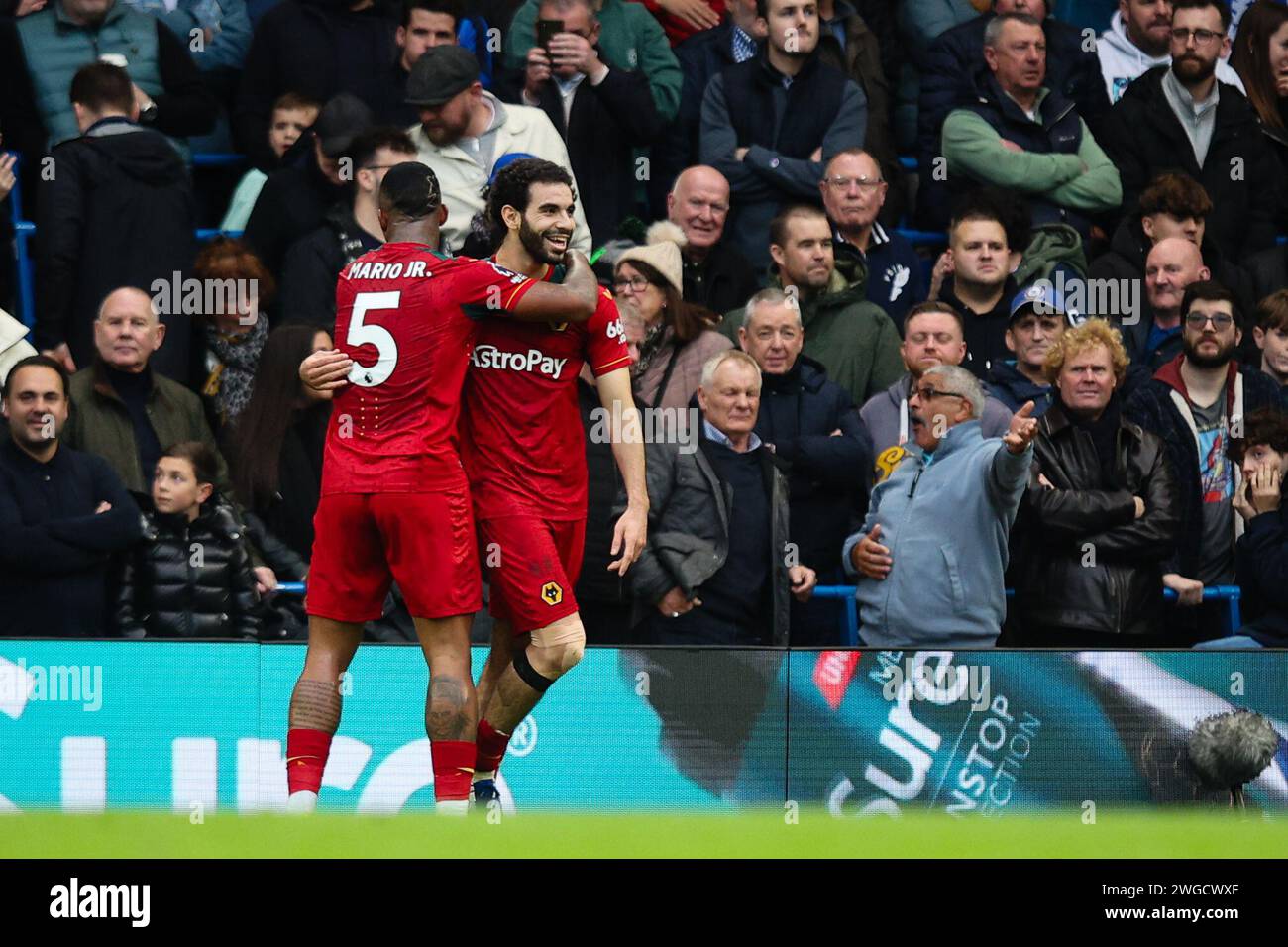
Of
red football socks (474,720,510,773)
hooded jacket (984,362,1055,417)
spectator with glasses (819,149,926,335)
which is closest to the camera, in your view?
red football socks (474,720,510,773)

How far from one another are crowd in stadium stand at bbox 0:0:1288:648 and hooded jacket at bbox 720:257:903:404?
2cm

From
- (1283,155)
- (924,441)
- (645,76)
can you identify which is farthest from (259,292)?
(1283,155)

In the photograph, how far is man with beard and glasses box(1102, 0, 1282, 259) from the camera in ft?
38.7

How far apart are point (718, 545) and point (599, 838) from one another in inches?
160

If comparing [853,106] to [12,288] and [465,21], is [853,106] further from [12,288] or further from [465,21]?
[12,288]

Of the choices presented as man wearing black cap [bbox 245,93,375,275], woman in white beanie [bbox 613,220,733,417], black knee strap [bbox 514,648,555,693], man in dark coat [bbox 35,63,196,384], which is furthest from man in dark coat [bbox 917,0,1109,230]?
black knee strap [bbox 514,648,555,693]

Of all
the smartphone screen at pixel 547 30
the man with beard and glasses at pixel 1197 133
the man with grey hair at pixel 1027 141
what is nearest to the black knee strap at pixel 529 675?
the smartphone screen at pixel 547 30

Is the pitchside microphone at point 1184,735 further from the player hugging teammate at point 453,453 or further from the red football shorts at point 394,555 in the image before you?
the red football shorts at point 394,555

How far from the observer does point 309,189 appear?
35.3ft

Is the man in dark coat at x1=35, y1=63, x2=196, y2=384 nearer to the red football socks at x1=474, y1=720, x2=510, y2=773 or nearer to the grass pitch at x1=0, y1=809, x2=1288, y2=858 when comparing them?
the red football socks at x1=474, y1=720, x2=510, y2=773

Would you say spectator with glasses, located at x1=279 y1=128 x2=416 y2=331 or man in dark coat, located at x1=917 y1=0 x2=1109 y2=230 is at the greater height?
man in dark coat, located at x1=917 y1=0 x2=1109 y2=230

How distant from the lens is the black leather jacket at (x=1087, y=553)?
→ 9.84 m

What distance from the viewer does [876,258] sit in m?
11.2

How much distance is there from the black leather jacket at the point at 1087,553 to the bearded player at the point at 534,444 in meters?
2.56
